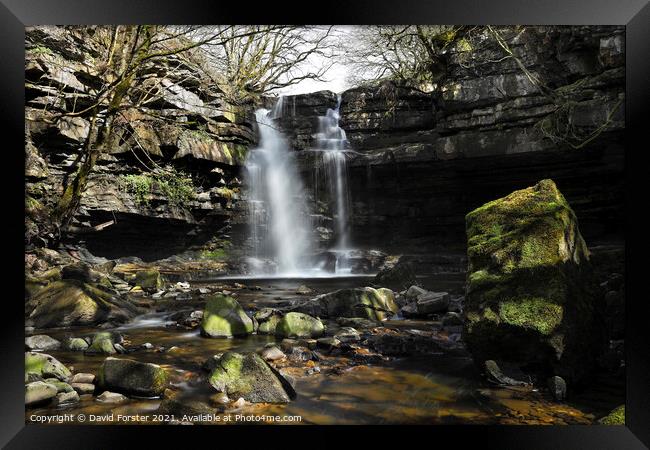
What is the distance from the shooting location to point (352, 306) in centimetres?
500

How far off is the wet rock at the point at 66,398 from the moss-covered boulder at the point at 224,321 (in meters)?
1.67

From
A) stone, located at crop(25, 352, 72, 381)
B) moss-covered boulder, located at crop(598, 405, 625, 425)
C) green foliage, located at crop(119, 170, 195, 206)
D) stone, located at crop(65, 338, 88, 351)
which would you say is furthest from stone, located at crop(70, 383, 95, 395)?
green foliage, located at crop(119, 170, 195, 206)

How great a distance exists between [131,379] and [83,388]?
0.39 metres

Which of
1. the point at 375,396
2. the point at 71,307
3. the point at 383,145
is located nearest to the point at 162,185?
the point at 71,307

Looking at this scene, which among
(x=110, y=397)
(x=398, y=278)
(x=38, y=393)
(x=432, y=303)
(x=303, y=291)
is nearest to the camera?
(x=38, y=393)

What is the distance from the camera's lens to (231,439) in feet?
6.63

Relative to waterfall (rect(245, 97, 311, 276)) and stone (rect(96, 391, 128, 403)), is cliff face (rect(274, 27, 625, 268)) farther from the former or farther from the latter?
stone (rect(96, 391, 128, 403))

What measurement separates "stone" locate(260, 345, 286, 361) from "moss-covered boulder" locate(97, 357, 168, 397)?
0.95m

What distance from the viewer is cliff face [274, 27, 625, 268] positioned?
8.05 metres

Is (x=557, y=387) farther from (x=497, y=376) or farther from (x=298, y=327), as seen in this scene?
(x=298, y=327)

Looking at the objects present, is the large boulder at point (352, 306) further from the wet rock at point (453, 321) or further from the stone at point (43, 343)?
the stone at point (43, 343)

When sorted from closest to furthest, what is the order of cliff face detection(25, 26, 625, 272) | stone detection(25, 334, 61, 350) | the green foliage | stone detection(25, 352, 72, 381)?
stone detection(25, 352, 72, 381), stone detection(25, 334, 61, 350), cliff face detection(25, 26, 625, 272), the green foliage

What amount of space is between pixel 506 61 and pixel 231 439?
10.8 meters

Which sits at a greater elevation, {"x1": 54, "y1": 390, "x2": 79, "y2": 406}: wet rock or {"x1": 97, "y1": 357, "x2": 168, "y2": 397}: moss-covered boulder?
{"x1": 97, "y1": 357, "x2": 168, "y2": 397}: moss-covered boulder
